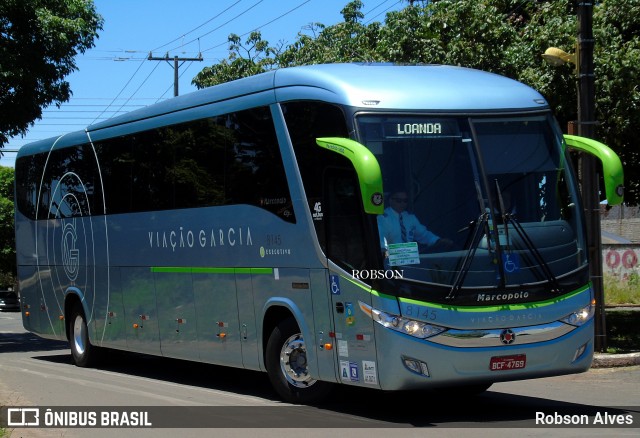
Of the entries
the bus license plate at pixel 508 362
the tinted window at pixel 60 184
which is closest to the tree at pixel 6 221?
the tinted window at pixel 60 184

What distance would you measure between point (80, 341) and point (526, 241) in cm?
1025

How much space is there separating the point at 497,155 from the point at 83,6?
598 inches

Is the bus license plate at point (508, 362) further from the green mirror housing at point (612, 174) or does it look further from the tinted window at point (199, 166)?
the tinted window at point (199, 166)

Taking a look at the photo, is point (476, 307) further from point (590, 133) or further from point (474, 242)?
point (590, 133)

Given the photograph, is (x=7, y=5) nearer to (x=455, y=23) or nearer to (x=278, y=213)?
(x=455, y=23)

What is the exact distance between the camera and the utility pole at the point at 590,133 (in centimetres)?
1569

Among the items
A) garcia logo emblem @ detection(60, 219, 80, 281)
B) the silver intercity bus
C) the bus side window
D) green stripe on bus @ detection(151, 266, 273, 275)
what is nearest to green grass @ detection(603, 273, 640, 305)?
garcia logo emblem @ detection(60, 219, 80, 281)

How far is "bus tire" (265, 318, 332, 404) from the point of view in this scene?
11195mm

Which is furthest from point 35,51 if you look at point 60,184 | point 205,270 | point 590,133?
point 590,133

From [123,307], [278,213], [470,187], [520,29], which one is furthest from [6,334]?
[470,187]

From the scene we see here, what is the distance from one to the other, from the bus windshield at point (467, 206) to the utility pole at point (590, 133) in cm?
570

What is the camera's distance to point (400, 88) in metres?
10.3

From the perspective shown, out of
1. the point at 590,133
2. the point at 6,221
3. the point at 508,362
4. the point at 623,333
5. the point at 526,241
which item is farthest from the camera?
the point at 6,221

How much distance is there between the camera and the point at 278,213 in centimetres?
1141
